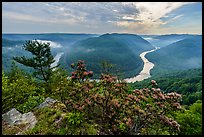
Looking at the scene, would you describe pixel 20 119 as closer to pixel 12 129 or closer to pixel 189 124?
pixel 12 129

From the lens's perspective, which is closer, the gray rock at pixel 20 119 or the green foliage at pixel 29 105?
the gray rock at pixel 20 119

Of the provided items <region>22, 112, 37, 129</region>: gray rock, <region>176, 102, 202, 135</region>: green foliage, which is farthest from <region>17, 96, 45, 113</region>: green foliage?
<region>176, 102, 202, 135</region>: green foliage

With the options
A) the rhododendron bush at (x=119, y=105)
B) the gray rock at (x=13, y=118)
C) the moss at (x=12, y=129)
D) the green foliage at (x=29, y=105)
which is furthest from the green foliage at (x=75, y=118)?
the green foliage at (x=29, y=105)

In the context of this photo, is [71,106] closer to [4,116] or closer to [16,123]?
[16,123]

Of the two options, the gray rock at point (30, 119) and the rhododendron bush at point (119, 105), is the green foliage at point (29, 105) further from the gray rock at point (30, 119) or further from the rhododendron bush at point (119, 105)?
the rhododendron bush at point (119, 105)

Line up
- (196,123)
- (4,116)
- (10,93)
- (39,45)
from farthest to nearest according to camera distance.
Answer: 1. (39,45)
2. (10,93)
3. (4,116)
4. (196,123)

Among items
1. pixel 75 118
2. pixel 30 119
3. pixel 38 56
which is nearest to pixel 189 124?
pixel 75 118

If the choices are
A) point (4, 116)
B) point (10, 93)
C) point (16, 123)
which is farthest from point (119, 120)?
point (10, 93)

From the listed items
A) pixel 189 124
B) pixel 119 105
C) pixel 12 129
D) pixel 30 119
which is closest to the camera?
pixel 119 105
